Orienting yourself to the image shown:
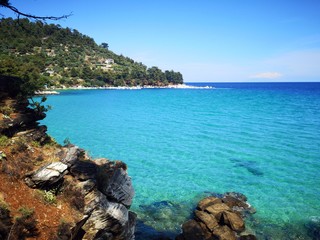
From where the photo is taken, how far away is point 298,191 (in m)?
19.7

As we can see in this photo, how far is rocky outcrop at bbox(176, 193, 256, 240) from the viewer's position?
13.5 m

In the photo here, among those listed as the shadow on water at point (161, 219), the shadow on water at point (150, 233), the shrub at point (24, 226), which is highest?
the shrub at point (24, 226)

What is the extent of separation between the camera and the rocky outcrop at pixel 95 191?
1019 cm

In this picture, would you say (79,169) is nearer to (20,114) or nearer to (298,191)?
(20,114)

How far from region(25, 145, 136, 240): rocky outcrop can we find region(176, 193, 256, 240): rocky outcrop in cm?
388

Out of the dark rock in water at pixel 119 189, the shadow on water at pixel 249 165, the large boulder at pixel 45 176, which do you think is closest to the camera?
the large boulder at pixel 45 176

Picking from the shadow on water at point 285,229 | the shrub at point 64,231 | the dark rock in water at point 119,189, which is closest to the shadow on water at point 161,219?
the dark rock in water at point 119,189

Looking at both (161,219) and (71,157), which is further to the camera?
(161,219)

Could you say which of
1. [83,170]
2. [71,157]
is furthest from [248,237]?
[71,157]

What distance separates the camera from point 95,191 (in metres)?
10.8

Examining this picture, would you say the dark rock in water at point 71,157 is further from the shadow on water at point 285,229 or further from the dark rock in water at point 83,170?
the shadow on water at point 285,229

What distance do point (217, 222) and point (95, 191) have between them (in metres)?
8.15

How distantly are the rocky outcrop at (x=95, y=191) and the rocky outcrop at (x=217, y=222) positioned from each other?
3.88m

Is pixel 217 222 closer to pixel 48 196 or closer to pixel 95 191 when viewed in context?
pixel 95 191
